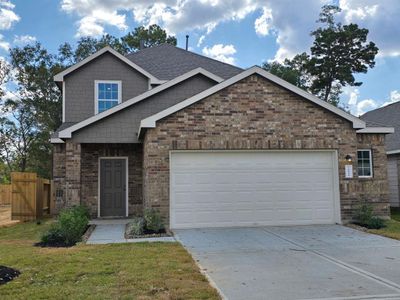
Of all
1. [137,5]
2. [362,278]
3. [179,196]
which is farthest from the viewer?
[137,5]

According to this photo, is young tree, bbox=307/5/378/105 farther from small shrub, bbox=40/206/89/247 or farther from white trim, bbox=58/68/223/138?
small shrub, bbox=40/206/89/247

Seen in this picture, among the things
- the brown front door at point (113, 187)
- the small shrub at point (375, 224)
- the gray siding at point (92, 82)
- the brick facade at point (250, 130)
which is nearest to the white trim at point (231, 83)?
the brick facade at point (250, 130)

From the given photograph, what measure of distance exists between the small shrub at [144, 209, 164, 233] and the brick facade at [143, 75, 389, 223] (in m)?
0.44

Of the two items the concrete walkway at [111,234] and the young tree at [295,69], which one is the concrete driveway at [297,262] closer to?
the concrete walkway at [111,234]

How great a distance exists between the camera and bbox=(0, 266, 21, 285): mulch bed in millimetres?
6338

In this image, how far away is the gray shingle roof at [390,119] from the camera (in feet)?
61.6

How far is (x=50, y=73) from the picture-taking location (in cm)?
3127

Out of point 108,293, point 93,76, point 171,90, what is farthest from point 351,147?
point 93,76

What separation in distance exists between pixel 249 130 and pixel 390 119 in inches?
503

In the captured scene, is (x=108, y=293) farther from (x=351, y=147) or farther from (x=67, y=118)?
(x=67, y=118)

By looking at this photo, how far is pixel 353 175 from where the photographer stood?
41.7ft

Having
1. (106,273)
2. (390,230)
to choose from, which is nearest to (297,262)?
(106,273)

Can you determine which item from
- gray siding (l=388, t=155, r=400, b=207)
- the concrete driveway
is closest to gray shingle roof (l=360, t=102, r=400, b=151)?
gray siding (l=388, t=155, r=400, b=207)

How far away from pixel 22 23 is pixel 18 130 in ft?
48.8
